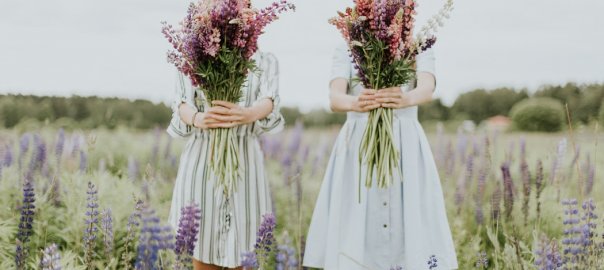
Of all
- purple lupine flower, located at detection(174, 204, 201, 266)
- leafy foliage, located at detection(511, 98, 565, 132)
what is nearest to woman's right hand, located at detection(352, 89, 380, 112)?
purple lupine flower, located at detection(174, 204, 201, 266)

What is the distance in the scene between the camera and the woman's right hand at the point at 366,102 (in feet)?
8.85

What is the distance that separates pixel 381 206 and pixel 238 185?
0.77 m

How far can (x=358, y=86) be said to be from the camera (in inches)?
121

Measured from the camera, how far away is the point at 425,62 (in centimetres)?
299

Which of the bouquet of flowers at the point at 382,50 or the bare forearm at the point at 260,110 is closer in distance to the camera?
the bouquet of flowers at the point at 382,50

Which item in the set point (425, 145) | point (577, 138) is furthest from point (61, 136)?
point (577, 138)

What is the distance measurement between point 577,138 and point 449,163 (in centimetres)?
105

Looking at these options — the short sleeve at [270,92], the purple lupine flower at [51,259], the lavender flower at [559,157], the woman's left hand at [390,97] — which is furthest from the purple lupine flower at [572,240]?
the purple lupine flower at [51,259]

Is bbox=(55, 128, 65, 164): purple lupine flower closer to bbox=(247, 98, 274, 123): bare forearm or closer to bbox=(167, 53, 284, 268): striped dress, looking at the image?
bbox=(167, 53, 284, 268): striped dress

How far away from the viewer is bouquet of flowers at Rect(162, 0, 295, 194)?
2.54 m

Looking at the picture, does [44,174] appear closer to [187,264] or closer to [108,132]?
[187,264]

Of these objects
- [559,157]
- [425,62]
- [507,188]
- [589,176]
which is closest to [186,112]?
[425,62]

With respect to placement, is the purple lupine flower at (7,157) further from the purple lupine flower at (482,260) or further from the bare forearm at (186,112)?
the purple lupine flower at (482,260)

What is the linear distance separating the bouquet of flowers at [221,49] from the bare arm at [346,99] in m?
0.48
